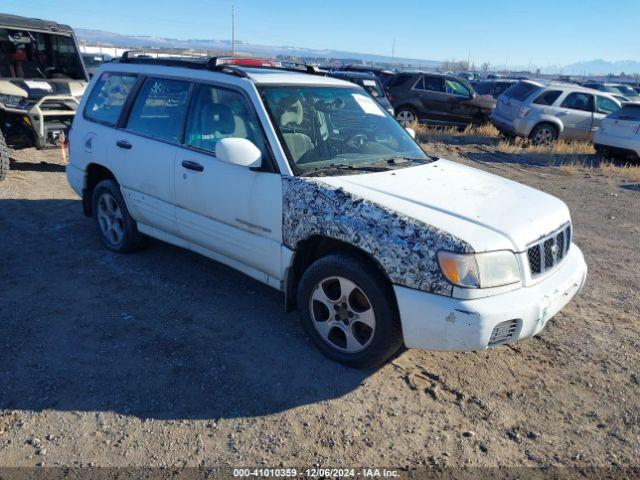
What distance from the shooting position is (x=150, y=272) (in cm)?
491

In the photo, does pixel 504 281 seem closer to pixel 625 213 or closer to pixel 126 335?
pixel 126 335

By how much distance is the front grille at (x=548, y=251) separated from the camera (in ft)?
10.5

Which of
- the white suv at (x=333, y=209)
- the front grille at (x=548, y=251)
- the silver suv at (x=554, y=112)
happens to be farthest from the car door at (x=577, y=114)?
the front grille at (x=548, y=251)

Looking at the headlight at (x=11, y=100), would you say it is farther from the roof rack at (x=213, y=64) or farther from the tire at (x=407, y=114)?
the tire at (x=407, y=114)

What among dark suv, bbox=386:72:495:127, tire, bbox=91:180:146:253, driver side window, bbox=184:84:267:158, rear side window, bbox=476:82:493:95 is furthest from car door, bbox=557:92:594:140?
tire, bbox=91:180:146:253

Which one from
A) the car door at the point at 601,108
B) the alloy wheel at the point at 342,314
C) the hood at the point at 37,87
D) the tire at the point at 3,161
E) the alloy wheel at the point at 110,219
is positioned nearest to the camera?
the alloy wheel at the point at 342,314

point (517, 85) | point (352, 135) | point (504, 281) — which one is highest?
point (517, 85)

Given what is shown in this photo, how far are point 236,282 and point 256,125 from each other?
158cm

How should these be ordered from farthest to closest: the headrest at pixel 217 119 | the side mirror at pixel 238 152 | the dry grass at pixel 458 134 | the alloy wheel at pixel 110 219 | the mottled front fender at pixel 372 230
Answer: the dry grass at pixel 458 134 → the alloy wheel at pixel 110 219 → the headrest at pixel 217 119 → the side mirror at pixel 238 152 → the mottled front fender at pixel 372 230

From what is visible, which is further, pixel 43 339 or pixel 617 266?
pixel 617 266

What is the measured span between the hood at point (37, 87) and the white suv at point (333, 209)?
4396mm

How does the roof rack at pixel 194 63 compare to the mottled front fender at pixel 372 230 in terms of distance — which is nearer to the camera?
the mottled front fender at pixel 372 230

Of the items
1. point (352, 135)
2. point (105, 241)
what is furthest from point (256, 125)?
point (105, 241)

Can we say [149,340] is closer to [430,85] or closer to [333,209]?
[333,209]
